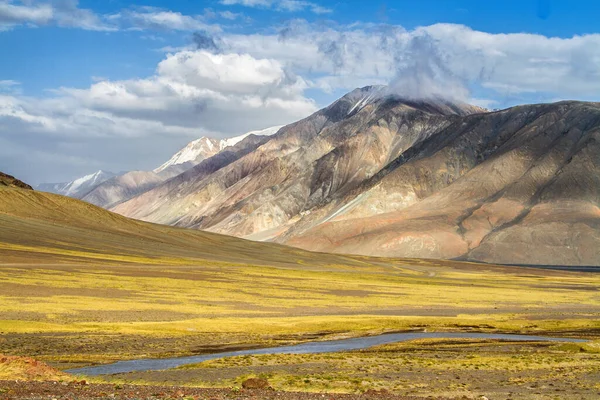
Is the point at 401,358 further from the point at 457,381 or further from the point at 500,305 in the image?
the point at 500,305

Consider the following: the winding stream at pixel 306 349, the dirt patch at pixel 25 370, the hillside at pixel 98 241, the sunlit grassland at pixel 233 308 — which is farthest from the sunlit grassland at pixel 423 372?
the hillside at pixel 98 241

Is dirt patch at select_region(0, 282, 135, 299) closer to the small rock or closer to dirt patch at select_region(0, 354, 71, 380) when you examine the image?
dirt patch at select_region(0, 354, 71, 380)

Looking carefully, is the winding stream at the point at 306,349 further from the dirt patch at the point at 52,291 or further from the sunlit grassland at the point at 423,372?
the dirt patch at the point at 52,291

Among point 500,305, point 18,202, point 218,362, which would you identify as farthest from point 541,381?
point 18,202

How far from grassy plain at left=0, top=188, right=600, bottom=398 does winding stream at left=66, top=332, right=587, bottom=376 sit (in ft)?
5.80

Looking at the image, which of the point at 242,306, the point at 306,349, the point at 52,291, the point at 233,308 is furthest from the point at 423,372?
the point at 52,291

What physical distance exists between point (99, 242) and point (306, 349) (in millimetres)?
112411

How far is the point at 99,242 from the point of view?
151375 mm

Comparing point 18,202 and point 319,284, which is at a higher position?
point 18,202

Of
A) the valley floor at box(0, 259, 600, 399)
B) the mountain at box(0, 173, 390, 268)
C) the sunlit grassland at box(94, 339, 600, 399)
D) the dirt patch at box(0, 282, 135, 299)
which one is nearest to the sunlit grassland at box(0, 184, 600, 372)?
the dirt patch at box(0, 282, 135, 299)

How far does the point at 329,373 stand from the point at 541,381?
9.76 metres

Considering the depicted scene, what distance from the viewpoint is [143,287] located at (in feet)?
292

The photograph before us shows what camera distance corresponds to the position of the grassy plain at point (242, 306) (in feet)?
132

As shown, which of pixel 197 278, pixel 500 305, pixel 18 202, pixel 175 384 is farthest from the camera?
pixel 18 202
